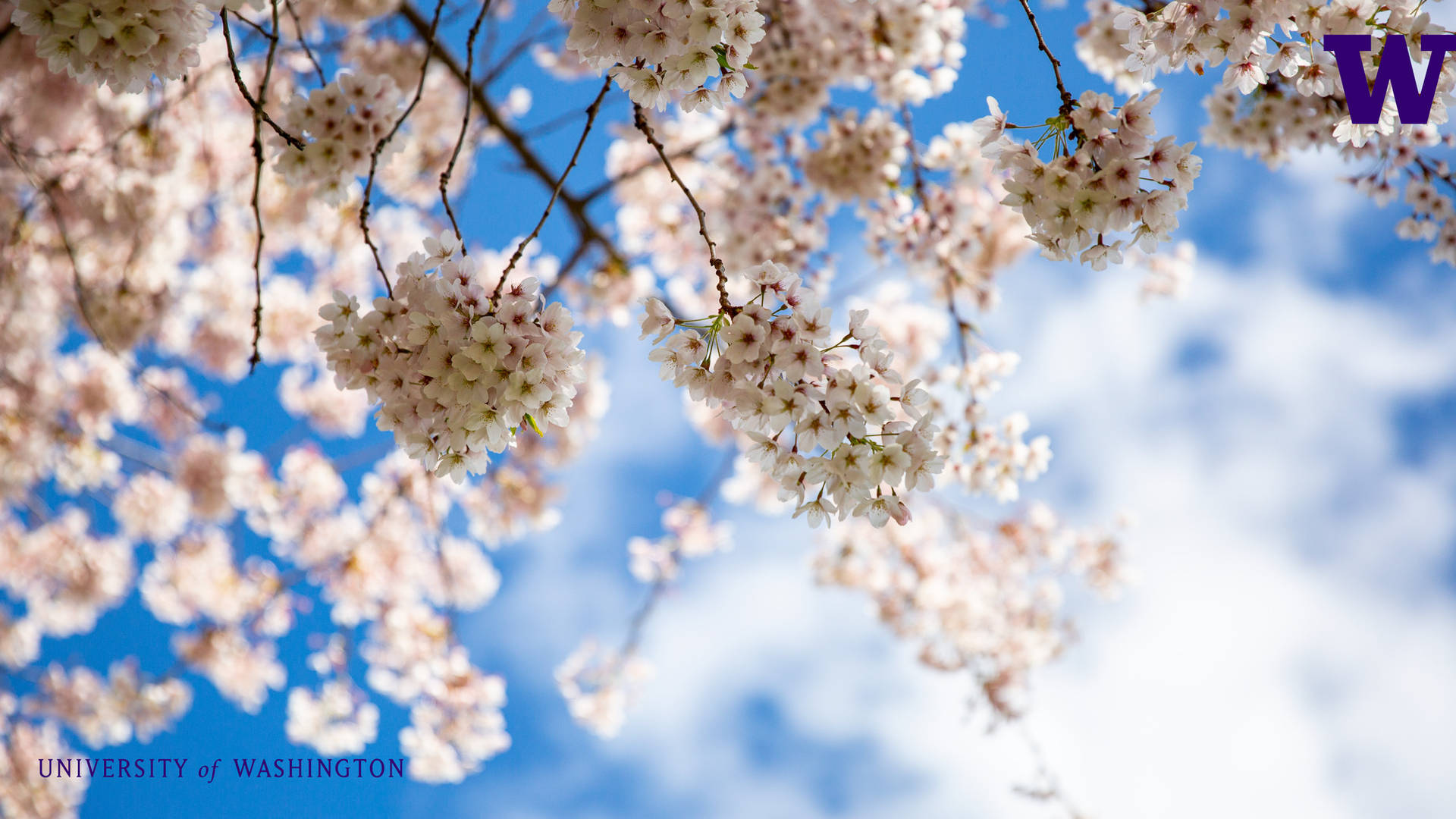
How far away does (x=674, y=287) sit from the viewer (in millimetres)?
6656

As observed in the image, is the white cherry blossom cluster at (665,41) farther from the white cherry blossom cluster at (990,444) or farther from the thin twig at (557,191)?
the white cherry blossom cluster at (990,444)

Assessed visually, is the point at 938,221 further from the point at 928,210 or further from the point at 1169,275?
the point at 1169,275

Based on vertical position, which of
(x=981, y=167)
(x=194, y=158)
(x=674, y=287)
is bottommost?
(x=981, y=167)

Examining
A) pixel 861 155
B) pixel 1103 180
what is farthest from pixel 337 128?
pixel 861 155

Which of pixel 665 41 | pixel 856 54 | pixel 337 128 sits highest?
pixel 856 54

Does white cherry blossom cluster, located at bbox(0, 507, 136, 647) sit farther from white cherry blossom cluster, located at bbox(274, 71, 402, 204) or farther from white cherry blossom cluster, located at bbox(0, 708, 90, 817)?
white cherry blossom cluster, located at bbox(274, 71, 402, 204)

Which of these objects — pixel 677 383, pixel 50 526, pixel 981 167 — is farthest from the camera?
pixel 50 526

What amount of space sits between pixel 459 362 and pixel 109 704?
350 inches

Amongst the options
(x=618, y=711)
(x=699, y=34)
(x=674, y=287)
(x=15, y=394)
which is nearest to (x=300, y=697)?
(x=618, y=711)

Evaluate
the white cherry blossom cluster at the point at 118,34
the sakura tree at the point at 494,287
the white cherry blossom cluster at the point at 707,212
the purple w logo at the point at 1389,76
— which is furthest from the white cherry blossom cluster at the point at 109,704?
the purple w logo at the point at 1389,76

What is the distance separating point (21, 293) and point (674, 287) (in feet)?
15.3

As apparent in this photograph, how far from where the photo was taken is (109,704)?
26.0ft

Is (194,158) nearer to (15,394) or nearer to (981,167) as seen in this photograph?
(15,394)

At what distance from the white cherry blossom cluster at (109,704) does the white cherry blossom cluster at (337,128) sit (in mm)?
6747
